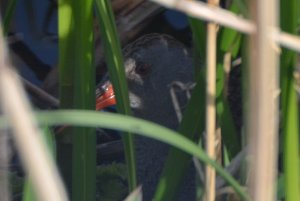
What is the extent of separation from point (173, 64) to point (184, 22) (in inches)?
8.0

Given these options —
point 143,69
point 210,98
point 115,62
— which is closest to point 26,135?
point 210,98

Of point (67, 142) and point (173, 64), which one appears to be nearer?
point (67, 142)

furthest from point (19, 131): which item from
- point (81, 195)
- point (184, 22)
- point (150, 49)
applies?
point (184, 22)

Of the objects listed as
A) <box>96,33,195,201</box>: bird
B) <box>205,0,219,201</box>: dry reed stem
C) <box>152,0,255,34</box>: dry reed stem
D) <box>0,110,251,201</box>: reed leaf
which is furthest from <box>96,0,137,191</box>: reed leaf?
<box>96,33,195,201</box>: bird

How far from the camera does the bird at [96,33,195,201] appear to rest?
2.29 m

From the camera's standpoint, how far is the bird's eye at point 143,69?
2.36m

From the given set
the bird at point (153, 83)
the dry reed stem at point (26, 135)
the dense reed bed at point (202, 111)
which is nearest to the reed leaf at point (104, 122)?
the dense reed bed at point (202, 111)

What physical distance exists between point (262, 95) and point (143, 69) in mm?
1786

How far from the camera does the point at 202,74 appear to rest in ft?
4.17

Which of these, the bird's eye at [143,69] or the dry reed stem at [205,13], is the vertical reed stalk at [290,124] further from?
the bird's eye at [143,69]

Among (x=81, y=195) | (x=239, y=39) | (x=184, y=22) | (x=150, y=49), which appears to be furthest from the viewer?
(x=184, y=22)

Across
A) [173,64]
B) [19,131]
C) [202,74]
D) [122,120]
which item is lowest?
[173,64]

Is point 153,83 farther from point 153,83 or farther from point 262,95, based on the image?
point 262,95

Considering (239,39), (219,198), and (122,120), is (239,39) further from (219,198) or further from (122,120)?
(122,120)
